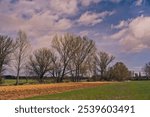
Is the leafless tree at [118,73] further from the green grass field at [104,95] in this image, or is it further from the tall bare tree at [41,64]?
the green grass field at [104,95]

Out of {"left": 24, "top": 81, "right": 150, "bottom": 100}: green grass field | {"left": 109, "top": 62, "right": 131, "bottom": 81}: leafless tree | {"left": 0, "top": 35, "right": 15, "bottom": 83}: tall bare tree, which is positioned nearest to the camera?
{"left": 24, "top": 81, "right": 150, "bottom": 100}: green grass field

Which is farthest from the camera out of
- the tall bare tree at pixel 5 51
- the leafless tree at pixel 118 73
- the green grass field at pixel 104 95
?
the leafless tree at pixel 118 73

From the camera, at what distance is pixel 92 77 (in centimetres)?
11238

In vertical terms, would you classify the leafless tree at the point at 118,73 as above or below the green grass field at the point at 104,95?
above

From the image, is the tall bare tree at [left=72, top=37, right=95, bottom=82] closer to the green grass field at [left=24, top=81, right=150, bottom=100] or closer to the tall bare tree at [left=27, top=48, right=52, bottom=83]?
the tall bare tree at [left=27, top=48, right=52, bottom=83]

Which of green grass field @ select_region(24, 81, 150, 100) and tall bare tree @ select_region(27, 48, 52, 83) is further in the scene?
tall bare tree @ select_region(27, 48, 52, 83)

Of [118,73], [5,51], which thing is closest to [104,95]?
[5,51]

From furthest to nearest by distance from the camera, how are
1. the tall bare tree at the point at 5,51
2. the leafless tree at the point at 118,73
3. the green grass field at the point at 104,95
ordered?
the leafless tree at the point at 118,73 < the tall bare tree at the point at 5,51 < the green grass field at the point at 104,95

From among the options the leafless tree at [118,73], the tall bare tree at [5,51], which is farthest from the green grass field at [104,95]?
the leafless tree at [118,73]

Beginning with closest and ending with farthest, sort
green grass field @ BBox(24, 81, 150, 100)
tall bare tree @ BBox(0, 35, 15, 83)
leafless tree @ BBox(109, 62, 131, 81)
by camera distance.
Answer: green grass field @ BBox(24, 81, 150, 100) < tall bare tree @ BBox(0, 35, 15, 83) < leafless tree @ BBox(109, 62, 131, 81)

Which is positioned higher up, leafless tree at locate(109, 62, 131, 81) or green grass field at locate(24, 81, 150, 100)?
leafless tree at locate(109, 62, 131, 81)

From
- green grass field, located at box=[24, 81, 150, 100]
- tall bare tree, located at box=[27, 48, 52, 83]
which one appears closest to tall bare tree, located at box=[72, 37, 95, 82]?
tall bare tree, located at box=[27, 48, 52, 83]

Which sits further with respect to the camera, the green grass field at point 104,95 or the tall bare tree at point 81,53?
the tall bare tree at point 81,53

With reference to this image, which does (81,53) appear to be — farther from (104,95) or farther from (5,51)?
(104,95)
